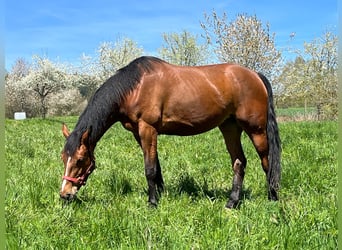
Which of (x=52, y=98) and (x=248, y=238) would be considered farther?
(x=52, y=98)

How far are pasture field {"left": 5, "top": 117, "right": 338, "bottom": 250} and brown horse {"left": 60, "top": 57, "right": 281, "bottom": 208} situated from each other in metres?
0.37

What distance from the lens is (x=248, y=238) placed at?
282 centimetres

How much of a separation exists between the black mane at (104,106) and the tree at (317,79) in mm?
19622

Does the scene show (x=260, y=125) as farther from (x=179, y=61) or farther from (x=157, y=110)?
(x=179, y=61)

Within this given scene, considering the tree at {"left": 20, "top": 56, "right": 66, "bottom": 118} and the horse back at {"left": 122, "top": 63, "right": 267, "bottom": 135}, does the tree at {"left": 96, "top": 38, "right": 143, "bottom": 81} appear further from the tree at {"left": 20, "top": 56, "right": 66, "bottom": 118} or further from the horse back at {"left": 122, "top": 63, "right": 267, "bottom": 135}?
the horse back at {"left": 122, "top": 63, "right": 267, "bottom": 135}

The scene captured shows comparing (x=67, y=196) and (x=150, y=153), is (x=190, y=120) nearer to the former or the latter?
(x=150, y=153)

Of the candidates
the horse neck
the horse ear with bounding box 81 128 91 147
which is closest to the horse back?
the horse neck

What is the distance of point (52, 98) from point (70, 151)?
5230 cm

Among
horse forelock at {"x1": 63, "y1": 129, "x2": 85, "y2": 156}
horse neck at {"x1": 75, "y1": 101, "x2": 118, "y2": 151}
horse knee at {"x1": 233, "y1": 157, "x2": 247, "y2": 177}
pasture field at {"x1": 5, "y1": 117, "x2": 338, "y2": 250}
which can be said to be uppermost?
horse neck at {"x1": 75, "y1": 101, "x2": 118, "y2": 151}

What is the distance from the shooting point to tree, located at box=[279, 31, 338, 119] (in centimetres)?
2256

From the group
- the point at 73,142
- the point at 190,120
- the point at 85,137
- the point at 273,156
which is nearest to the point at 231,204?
the point at 273,156

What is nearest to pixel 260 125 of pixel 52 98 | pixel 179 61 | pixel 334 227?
pixel 334 227

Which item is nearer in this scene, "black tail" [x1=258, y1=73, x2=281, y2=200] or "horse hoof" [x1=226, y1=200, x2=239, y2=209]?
"horse hoof" [x1=226, y1=200, x2=239, y2=209]

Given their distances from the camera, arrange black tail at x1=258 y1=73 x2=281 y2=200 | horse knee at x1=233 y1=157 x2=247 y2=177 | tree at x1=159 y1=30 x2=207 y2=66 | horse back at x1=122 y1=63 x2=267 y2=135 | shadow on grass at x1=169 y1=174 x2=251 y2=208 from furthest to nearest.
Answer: tree at x1=159 y1=30 x2=207 y2=66 → horse knee at x1=233 y1=157 x2=247 y2=177 → shadow on grass at x1=169 y1=174 x2=251 y2=208 → black tail at x1=258 y1=73 x2=281 y2=200 → horse back at x1=122 y1=63 x2=267 y2=135
